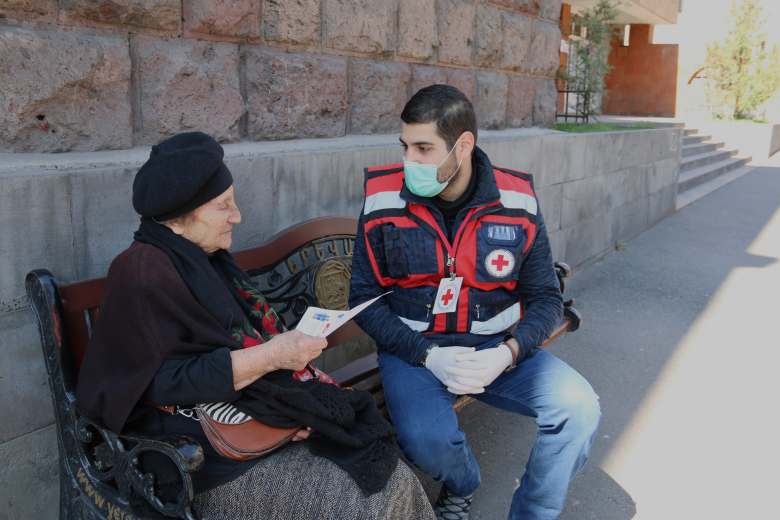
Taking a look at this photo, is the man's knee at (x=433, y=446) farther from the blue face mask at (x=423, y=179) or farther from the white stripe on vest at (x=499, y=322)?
the blue face mask at (x=423, y=179)

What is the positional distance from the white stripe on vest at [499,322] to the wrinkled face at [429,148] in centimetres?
60

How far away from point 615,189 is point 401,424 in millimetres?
5764

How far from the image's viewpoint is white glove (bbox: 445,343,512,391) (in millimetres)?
2703

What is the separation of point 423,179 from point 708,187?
40.2ft

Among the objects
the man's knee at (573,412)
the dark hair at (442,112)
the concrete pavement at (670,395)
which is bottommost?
the concrete pavement at (670,395)

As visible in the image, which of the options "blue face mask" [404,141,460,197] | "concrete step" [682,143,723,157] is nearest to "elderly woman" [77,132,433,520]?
"blue face mask" [404,141,460,197]

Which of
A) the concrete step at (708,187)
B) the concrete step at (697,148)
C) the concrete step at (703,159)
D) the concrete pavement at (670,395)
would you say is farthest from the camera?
the concrete step at (697,148)

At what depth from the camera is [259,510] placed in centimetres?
207

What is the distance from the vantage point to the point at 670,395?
4.35m

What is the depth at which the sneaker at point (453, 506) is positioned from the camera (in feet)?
9.16

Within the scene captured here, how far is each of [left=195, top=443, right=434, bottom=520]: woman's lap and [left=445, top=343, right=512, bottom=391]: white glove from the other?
645 millimetres

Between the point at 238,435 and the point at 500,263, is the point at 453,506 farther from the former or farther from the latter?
the point at 238,435

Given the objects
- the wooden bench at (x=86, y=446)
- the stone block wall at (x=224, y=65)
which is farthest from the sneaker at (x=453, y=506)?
the stone block wall at (x=224, y=65)

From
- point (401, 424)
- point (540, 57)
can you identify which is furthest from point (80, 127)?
point (540, 57)
